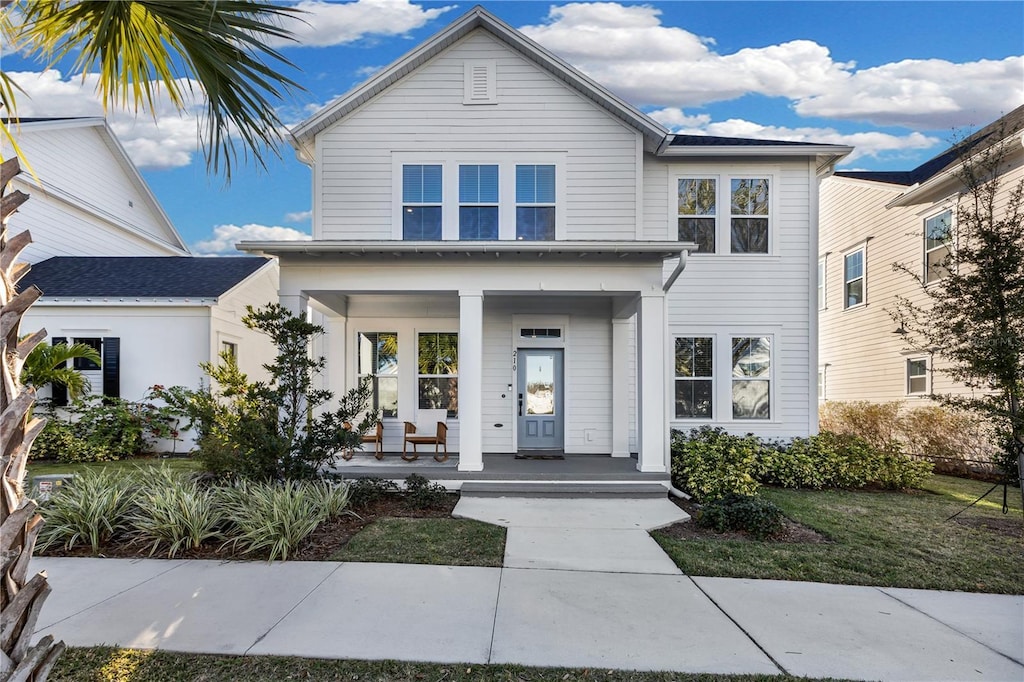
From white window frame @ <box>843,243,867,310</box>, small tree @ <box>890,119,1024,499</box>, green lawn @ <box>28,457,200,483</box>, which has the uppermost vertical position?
white window frame @ <box>843,243,867,310</box>

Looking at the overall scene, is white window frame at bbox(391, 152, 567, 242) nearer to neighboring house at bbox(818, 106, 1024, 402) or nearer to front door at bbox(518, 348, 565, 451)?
front door at bbox(518, 348, 565, 451)

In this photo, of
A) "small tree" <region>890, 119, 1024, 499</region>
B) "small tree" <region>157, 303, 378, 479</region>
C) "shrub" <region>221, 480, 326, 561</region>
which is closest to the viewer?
"shrub" <region>221, 480, 326, 561</region>

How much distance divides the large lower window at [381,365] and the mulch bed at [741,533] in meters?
6.10

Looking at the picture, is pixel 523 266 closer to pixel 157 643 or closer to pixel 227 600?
pixel 227 600

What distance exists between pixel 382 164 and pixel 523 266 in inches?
144

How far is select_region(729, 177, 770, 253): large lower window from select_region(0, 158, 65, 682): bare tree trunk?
1085 centimetres

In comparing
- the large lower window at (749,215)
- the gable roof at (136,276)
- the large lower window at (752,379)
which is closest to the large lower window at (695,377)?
the large lower window at (752,379)

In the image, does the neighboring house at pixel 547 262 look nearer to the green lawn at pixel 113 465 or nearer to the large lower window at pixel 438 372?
the large lower window at pixel 438 372

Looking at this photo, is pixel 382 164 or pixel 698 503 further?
pixel 382 164

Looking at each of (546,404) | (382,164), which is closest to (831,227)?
(546,404)

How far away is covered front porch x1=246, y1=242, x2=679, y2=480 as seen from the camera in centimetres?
835

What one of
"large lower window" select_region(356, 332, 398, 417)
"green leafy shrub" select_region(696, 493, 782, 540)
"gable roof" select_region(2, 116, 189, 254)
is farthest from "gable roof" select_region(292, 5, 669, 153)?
"gable roof" select_region(2, 116, 189, 254)

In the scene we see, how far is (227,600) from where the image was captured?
4.25m

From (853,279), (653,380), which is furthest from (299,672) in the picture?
(853,279)
